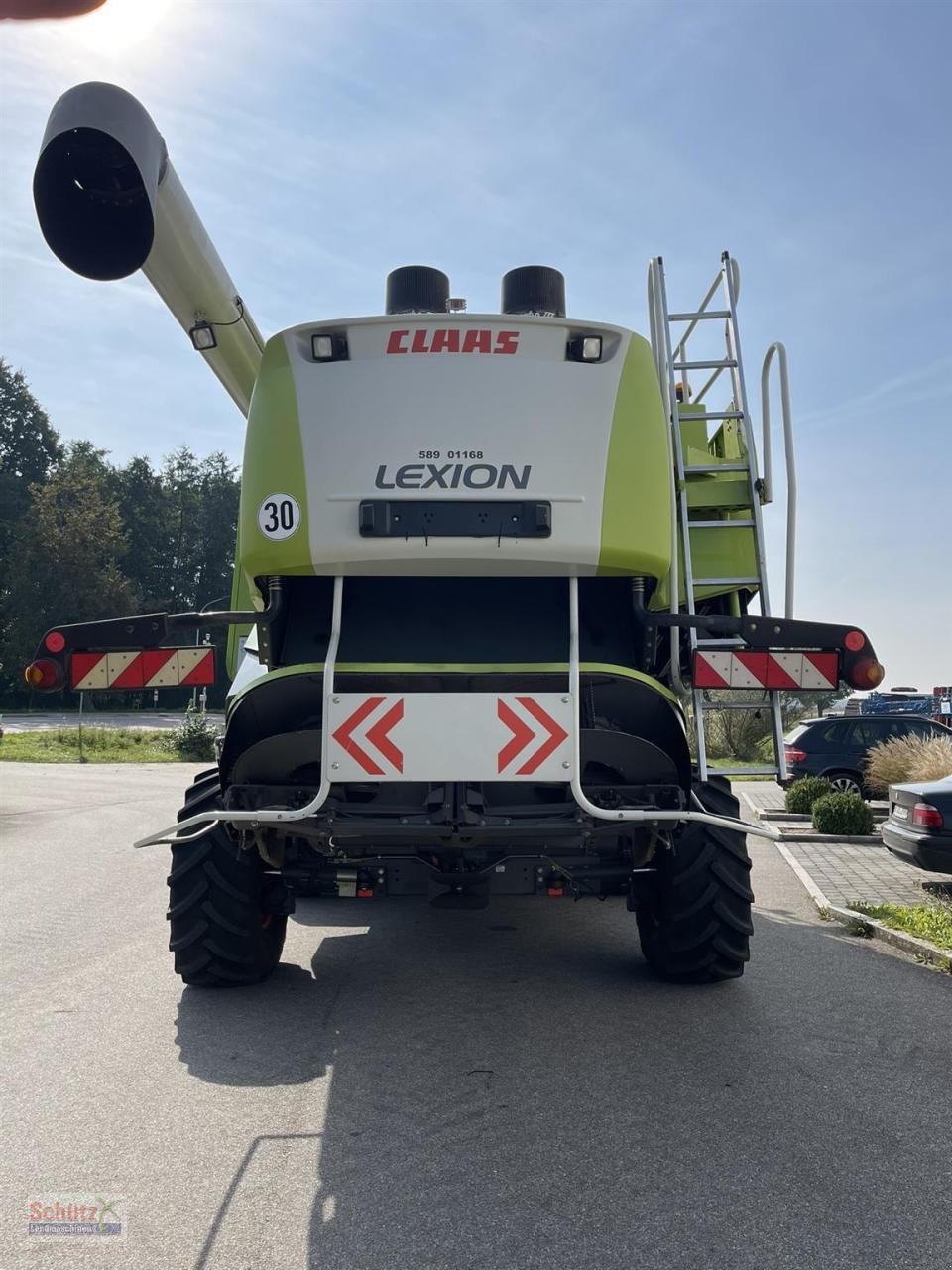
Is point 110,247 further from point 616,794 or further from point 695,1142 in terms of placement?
point 695,1142

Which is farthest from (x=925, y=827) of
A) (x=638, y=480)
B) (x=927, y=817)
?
(x=638, y=480)

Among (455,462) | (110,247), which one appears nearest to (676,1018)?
(455,462)

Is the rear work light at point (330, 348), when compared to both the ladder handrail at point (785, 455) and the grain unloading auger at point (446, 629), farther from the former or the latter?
the ladder handrail at point (785, 455)

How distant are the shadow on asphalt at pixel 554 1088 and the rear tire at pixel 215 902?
0.83ft

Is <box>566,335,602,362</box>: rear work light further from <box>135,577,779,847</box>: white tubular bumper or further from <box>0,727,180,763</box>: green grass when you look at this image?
<box>0,727,180,763</box>: green grass

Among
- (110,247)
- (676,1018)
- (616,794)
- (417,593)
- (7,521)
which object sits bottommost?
(676,1018)

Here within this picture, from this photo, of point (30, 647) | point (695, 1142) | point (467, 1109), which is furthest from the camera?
point (30, 647)

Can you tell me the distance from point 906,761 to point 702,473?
33.1 feet

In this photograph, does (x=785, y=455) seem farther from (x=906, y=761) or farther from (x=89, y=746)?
(x=89, y=746)

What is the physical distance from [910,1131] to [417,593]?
118 inches

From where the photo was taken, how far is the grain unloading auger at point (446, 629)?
160 inches

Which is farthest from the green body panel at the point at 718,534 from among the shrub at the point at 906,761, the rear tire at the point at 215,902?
the shrub at the point at 906,761

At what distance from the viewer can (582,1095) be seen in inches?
152

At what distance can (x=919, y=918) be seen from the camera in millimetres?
7121
